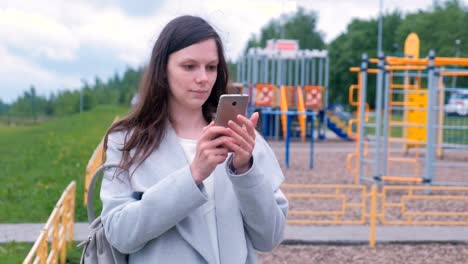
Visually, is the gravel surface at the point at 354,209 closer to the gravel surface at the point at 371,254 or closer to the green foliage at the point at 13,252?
the gravel surface at the point at 371,254

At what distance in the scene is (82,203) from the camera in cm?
1015

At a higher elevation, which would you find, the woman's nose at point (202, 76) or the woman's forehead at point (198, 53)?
the woman's forehead at point (198, 53)

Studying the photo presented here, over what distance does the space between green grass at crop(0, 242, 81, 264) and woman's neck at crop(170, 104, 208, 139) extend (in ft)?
14.1

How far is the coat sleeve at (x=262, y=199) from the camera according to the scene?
2.14 m

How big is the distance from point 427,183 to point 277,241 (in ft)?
33.9

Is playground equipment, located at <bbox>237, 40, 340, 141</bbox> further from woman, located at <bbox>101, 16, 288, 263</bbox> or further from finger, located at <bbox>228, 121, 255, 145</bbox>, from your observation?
finger, located at <bbox>228, 121, 255, 145</bbox>

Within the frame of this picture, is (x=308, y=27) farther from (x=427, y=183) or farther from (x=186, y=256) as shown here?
(x=186, y=256)

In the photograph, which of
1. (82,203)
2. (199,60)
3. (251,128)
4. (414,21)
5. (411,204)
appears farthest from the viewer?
(414,21)

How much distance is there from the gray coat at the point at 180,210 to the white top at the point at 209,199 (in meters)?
0.01

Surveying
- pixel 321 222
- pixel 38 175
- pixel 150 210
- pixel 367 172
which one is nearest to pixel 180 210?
pixel 150 210

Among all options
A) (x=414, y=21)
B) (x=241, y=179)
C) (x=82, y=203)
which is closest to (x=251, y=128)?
(x=241, y=179)

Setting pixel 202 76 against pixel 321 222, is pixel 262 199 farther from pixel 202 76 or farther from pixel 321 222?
pixel 321 222

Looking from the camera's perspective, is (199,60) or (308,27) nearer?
(199,60)

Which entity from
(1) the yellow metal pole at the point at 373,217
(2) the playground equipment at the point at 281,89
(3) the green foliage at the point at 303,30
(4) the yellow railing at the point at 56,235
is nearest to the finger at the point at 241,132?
(4) the yellow railing at the point at 56,235
